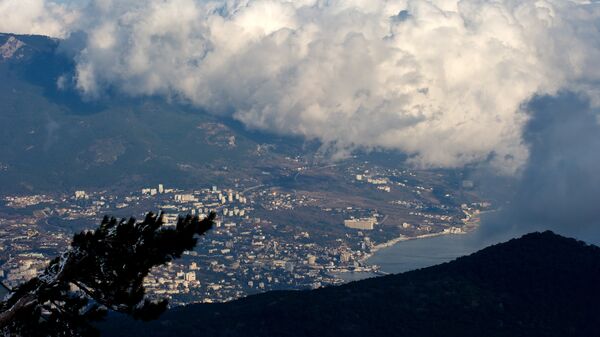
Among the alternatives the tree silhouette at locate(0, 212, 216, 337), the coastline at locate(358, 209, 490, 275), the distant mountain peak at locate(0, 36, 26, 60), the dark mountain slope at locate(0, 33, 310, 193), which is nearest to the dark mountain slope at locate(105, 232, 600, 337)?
the tree silhouette at locate(0, 212, 216, 337)

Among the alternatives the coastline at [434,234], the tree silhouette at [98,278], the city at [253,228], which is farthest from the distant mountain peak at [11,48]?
the tree silhouette at [98,278]

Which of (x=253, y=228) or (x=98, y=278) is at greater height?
(x=253, y=228)

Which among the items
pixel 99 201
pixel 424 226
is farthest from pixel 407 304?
pixel 99 201

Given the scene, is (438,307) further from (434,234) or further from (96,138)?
(96,138)

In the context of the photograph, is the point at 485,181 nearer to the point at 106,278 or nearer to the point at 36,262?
the point at 36,262

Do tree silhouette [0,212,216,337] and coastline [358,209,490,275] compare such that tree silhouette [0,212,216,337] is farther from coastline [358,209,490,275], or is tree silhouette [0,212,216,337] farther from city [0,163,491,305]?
coastline [358,209,490,275]

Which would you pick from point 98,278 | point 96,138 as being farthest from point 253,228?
point 98,278

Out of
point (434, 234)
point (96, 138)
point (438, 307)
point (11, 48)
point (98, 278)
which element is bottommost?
point (98, 278)
